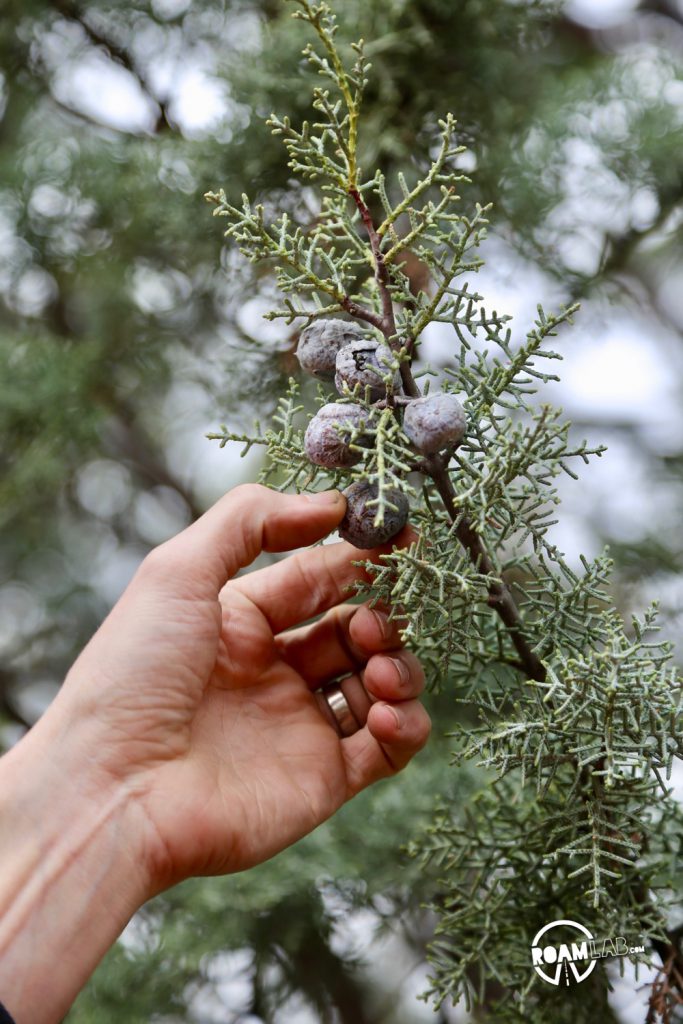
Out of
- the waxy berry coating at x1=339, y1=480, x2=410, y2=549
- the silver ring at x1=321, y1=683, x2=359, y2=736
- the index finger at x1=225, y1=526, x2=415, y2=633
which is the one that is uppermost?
the waxy berry coating at x1=339, y1=480, x2=410, y2=549

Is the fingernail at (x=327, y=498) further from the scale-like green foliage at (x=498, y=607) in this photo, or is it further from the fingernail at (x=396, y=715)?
the fingernail at (x=396, y=715)

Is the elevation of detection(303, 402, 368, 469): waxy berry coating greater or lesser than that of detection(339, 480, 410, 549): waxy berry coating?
greater

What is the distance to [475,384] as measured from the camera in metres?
0.47

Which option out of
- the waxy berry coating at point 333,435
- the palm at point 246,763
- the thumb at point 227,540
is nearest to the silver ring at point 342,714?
the palm at point 246,763

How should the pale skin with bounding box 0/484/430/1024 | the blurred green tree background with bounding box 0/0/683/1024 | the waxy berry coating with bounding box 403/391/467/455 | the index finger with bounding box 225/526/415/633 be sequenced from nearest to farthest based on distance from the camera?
the waxy berry coating with bounding box 403/391/467/455
the pale skin with bounding box 0/484/430/1024
the index finger with bounding box 225/526/415/633
the blurred green tree background with bounding box 0/0/683/1024

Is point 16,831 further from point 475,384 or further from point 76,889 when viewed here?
point 475,384

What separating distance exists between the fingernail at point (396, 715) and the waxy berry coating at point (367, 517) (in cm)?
15

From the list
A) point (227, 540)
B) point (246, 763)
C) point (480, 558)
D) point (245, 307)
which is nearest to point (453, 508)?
point (480, 558)

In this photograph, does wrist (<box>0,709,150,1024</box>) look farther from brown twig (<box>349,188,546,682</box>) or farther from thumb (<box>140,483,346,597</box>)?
brown twig (<box>349,188,546,682</box>)

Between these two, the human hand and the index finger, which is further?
the index finger

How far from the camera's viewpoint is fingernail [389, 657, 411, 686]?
0.57m

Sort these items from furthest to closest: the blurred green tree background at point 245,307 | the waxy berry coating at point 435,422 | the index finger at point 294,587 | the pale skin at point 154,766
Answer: the blurred green tree background at point 245,307
the index finger at point 294,587
the pale skin at point 154,766
the waxy berry coating at point 435,422

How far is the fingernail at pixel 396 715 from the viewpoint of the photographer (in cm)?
59

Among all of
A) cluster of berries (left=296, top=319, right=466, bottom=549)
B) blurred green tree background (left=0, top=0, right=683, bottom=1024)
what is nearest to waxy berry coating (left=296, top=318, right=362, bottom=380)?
cluster of berries (left=296, top=319, right=466, bottom=549)
